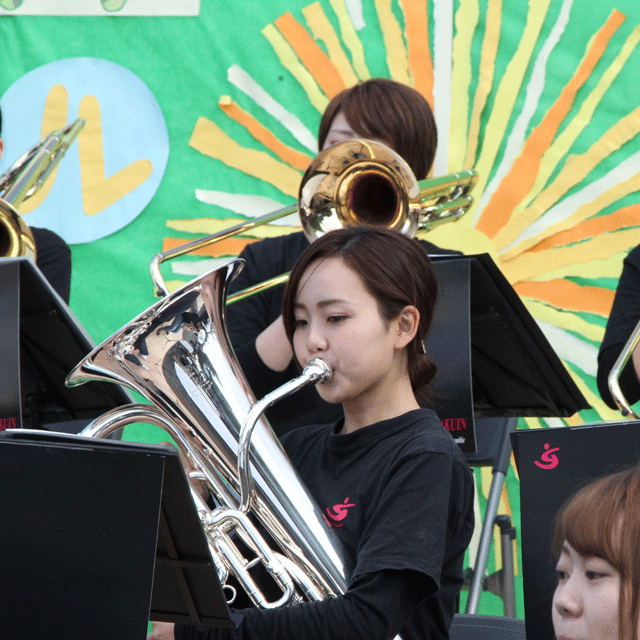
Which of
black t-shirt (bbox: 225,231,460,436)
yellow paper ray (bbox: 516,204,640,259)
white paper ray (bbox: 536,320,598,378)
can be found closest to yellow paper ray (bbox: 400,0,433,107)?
yellow paper ray (bbox: 516,204,640,259)

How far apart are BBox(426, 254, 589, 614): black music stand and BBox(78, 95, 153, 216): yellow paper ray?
4.32 ft

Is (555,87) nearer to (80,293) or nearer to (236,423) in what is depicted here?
(80,293)

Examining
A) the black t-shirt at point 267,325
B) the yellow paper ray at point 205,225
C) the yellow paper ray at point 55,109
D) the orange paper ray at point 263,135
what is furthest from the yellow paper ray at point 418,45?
the yellow paper ray at point 55,109

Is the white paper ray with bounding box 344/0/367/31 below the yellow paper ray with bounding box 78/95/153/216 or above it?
above

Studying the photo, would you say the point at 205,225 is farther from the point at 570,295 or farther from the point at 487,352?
the point at 487,352

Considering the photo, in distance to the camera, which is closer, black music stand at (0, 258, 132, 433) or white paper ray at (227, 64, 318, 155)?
black music stand at (0, 258, 132, 433)

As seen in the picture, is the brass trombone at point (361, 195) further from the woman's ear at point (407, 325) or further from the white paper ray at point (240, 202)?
the white paper ray at point (240, 202)

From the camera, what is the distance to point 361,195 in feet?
5.55

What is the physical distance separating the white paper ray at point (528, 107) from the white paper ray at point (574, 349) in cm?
34

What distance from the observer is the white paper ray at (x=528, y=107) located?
7.41 feet

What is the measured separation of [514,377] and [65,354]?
677mm

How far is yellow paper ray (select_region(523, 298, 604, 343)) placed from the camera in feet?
7.29

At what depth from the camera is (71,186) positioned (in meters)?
2.51

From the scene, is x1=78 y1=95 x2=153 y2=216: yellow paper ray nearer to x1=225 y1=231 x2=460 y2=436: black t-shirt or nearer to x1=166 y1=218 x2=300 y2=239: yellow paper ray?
x1=166 y1=218 x2=300 y2=239: yellow paper ray
